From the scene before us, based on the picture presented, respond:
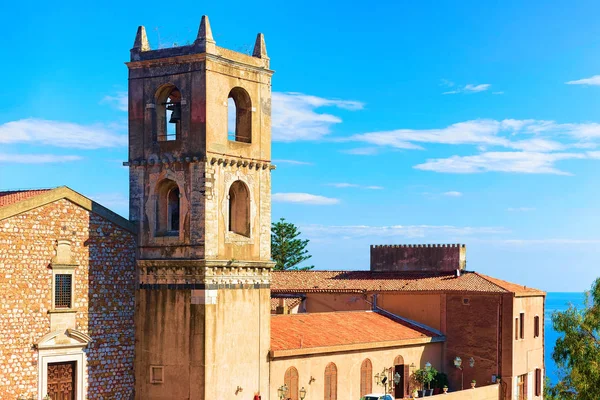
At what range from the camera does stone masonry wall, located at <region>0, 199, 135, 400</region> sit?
26.0 metres

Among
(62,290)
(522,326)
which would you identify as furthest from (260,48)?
(522,326)

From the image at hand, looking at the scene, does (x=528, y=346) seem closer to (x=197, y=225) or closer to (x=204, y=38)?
(x=197, y=225)

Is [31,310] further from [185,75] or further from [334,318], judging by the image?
[334,318]

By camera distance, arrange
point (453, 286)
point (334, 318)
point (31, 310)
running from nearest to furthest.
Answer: point (31, 310), point (334, 318), point (453, 286)

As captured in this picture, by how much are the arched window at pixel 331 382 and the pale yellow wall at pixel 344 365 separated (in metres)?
0.17

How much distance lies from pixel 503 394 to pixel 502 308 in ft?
11.7

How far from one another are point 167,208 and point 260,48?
628 cm

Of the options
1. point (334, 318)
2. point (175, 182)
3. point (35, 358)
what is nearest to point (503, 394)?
point (334, 318)

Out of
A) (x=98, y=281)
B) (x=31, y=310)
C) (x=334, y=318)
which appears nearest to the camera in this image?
(x=31, y=310)

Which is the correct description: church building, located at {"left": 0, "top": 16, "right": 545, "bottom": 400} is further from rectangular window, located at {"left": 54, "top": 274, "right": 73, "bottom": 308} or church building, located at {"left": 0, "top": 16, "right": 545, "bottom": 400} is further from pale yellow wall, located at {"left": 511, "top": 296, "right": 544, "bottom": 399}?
pale yellow wall, located at {"left": 511, "top": 296, "right": 544, "bottom": 399}

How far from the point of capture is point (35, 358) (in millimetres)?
26609

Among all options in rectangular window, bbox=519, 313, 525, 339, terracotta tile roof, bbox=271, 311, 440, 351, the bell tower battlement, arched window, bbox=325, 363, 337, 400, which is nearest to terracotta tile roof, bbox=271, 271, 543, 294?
rectangular window, bbox=519, 313, 525, 339

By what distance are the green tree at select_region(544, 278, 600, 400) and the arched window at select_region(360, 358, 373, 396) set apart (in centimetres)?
Result: 659

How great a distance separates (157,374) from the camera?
96.5ft
